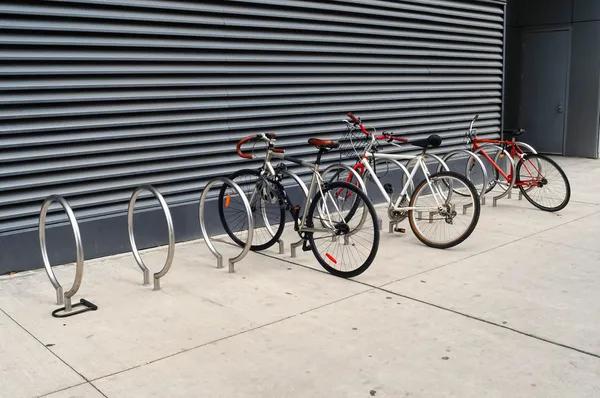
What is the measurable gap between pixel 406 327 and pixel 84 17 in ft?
13.0

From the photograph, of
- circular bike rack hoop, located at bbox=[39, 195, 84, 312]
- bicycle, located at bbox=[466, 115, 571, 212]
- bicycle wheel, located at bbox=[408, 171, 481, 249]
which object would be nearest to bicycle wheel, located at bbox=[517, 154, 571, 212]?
bicycle, located at bbox=[466, 115, 571, 212]

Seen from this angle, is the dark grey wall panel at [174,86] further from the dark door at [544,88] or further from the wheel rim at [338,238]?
the dark door at [544,88]

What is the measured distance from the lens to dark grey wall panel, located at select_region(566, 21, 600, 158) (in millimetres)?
13047

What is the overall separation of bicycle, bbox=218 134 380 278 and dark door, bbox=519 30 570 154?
8521 mm

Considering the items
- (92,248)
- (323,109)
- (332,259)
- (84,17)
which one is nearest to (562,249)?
(332,259)

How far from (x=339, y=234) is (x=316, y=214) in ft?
2.72

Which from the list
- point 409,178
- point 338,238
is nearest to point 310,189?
point 338,238

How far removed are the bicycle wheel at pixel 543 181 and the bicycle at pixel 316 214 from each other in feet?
8.38

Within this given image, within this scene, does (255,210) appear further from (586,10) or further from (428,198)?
(586,10)

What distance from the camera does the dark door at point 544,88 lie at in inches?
536

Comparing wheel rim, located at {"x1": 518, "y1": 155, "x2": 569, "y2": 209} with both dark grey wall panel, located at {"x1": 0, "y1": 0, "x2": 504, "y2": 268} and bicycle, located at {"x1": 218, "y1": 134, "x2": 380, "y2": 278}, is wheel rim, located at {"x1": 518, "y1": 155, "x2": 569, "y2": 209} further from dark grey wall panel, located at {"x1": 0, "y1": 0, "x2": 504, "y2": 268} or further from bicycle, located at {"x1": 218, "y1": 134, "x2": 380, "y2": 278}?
bicycle, located at {"x1": 218, "y1": 134, "x2": 380, "y2": 278}

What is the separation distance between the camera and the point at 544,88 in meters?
13.9

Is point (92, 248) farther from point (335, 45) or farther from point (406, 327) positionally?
point (335, 45)

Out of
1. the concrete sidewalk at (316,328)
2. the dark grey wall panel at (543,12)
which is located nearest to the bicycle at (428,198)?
the concrete sidewalk at (316,328)
